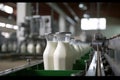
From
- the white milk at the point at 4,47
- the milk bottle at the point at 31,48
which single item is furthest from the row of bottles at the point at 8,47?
the milk bottle at the point at 31,48

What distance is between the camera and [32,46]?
5.56 m

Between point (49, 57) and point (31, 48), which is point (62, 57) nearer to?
point (49, 57)

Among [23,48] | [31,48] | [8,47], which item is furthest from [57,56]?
[8,47]

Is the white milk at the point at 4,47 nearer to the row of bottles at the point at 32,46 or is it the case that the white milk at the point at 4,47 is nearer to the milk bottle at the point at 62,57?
the row of bottles at the point at 32,46

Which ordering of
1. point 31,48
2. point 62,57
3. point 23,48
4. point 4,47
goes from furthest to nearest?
point 4,47
point 23,48
point 31,48
point 62,57

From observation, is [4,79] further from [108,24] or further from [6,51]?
[108,24]

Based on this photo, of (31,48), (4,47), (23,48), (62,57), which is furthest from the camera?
(4,47)

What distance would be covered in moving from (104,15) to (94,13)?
0.99 m

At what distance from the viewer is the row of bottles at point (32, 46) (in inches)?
216

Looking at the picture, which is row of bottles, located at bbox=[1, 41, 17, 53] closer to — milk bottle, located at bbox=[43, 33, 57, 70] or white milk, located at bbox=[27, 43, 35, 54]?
white milk, located at bbox=[27, 43, 35, 54]

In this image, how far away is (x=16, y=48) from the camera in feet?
19.2

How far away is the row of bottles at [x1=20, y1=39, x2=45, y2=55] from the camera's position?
18.0ft

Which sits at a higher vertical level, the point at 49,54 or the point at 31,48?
the point at 49,54

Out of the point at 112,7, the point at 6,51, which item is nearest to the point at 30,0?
the point at 6,51
